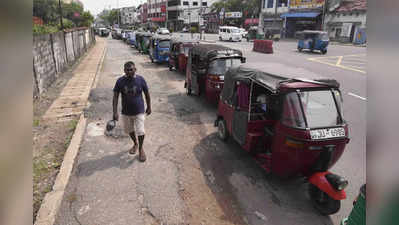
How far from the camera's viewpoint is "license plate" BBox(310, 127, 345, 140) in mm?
4180

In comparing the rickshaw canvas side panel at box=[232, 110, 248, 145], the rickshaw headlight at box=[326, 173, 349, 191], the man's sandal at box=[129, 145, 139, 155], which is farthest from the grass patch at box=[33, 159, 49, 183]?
the rickshaw headlight at box=[326, 173, 349, 191]

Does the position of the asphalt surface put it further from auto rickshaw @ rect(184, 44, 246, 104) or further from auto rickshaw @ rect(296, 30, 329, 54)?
auto rickshaw @ rect(296, 30, 329, 54)

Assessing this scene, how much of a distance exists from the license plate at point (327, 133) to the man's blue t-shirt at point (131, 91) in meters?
3.36

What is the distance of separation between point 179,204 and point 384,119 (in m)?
4.10

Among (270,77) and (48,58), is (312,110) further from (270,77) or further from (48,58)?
(48,58)

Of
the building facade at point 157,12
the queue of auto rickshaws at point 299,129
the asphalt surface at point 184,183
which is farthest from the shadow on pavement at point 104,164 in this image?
the building facade at point 157,12

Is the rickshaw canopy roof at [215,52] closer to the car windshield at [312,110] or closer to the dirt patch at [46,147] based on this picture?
the dirt patch at [46,147]

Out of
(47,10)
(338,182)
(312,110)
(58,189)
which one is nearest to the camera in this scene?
(338,182)

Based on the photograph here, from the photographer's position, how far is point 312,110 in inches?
175

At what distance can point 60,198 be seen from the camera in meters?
4.50

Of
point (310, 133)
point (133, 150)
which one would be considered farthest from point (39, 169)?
point (310, 133)

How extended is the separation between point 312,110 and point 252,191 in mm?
1766

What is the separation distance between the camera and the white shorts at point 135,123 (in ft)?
18.8

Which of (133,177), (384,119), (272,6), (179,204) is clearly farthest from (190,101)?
Answer: (272,6)
